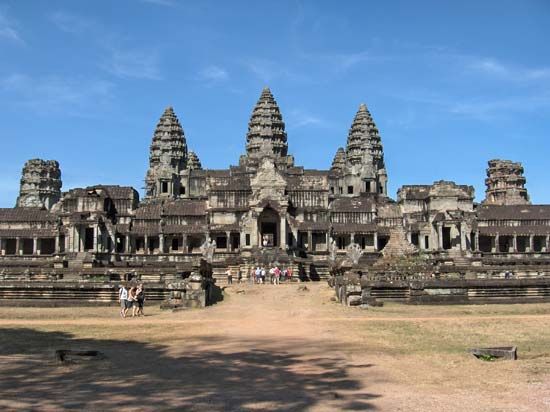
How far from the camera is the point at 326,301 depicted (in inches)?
1220

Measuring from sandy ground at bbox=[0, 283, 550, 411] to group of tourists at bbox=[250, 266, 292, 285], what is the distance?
2247 cm

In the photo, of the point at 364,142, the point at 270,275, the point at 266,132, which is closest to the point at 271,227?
the point at 270,275

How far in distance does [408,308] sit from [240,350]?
1264 centimetres

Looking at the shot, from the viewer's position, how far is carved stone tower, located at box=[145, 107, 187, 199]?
97375 millimetres

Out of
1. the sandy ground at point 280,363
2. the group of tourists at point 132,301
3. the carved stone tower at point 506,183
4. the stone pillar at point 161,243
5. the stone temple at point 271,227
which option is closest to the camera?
the sandy ground at point 280,363

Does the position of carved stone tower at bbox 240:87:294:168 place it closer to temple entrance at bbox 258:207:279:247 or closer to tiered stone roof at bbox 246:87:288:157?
tiered stone roof at bbox 246:87:288:157

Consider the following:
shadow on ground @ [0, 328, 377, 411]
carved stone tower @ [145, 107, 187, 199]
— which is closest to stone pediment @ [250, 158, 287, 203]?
Result: carved stone tower @ [145, 107, 187, 199]

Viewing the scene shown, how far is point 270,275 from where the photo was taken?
163 feet

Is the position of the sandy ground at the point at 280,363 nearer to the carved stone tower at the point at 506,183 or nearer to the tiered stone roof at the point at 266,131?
the tiered stone roof at the point at 266,131

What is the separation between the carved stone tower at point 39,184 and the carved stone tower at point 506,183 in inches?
2767

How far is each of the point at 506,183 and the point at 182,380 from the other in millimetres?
105247

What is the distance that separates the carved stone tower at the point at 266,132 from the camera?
94500mm

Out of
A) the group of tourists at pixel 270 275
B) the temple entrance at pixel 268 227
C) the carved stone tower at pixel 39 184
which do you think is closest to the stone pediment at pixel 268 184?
the temple entrance at pixel 268 227

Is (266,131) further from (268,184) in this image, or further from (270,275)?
(270,275)
